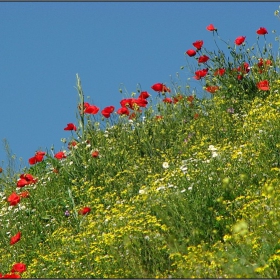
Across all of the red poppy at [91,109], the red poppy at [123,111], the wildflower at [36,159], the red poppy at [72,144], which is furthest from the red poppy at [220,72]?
the wildflower at [36,159]

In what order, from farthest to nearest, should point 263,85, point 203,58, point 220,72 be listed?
point 203,58
point 220,72
point 263,85

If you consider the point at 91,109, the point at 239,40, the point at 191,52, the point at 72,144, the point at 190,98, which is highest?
the point at 191,52

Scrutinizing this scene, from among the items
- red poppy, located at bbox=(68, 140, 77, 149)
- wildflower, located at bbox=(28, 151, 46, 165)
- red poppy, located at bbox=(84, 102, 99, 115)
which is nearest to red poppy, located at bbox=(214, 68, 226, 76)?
red poppy, located at bbox=(84, 102, 99, 115)

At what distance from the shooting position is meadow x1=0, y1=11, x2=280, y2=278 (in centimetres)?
559

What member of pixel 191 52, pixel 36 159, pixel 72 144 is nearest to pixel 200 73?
pixel 191 52

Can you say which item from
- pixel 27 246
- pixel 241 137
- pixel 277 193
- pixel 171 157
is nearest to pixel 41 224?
pixel 27 246

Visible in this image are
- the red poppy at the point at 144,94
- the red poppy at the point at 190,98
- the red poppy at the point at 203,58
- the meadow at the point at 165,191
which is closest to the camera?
the meadow at the point at 165,191

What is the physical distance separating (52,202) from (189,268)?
3747mm

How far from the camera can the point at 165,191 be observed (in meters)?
6.77

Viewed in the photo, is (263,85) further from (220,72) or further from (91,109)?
(91,109)

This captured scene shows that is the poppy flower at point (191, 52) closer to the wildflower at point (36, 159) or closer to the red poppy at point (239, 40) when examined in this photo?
the red poppy at point (239, 40)

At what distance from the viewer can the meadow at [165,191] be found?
559cm

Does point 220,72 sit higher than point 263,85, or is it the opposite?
point 220,72

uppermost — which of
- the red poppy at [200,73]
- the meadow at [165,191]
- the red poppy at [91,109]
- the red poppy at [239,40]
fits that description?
the red poppy at [239,40]
